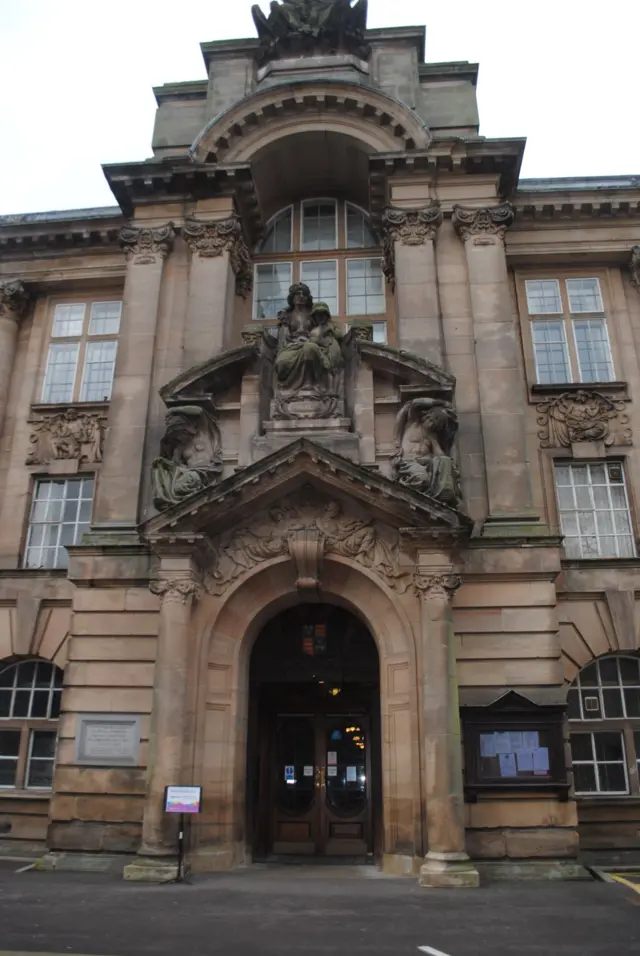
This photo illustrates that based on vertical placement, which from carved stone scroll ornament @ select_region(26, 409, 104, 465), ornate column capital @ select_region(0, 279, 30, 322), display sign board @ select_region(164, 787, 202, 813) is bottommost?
display sign board @ select_region(164, 787, 202, 813)

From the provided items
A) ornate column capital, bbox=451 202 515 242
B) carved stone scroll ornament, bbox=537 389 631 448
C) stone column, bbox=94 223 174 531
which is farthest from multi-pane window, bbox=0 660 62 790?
ornate column capital, bbox=451 202 515 242

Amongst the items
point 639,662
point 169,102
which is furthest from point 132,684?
point 169,102

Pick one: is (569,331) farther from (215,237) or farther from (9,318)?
(9,318)

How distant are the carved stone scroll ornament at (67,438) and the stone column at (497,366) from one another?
8981 millimetres

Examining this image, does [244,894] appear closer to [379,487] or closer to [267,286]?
[379,487]

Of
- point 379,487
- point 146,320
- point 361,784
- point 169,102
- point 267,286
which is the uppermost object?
point 169,102

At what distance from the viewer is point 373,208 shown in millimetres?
19641

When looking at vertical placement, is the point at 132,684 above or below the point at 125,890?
above

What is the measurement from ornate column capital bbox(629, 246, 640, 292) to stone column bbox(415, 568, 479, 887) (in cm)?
1001

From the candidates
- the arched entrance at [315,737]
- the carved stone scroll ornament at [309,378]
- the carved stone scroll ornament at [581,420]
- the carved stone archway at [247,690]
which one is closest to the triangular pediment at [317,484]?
the carved stone archway at [247,690]

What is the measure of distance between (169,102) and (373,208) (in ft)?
20.8

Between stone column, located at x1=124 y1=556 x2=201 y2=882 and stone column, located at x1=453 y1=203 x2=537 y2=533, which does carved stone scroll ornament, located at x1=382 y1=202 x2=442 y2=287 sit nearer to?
stone column, located at x1=453 y1=203 x2=537 y2=533

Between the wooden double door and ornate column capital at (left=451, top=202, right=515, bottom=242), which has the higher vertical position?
ornate column capital at (left=451, top=202, right=515, bottom=242)

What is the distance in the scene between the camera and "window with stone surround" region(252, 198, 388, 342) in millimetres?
19625
